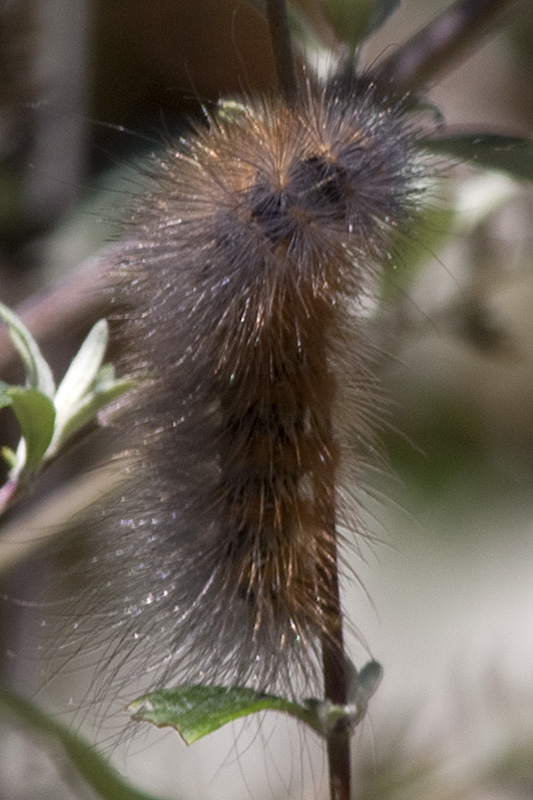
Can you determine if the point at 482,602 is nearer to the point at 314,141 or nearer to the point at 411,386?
the point at 411,386

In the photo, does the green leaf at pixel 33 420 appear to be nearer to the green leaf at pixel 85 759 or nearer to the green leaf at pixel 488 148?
the green leaf at pixel 85 759

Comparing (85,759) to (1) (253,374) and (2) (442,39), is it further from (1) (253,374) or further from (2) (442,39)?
(2) (442,39)

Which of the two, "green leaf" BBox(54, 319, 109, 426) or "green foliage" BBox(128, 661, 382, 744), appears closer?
"green foliage" BBox(128, 661, 382, 744)

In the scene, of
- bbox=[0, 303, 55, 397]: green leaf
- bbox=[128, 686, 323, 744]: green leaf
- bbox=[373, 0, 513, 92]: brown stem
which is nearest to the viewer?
bbox=[128, 686, 323, 744]: green leaf

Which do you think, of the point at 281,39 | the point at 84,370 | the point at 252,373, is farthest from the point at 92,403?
the point at 281,39

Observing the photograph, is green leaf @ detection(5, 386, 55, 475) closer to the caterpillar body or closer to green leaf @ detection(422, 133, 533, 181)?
the caterpillar body

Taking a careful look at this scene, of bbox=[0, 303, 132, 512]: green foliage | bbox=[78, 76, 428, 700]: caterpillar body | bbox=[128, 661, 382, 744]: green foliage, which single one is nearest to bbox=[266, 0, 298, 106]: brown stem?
bbox=[78, 76, 428, 700]: caterpillar body

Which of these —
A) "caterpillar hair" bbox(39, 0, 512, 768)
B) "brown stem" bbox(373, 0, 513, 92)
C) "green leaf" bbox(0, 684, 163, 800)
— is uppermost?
"brown stem" bbox(373, 0, 513, 92)
